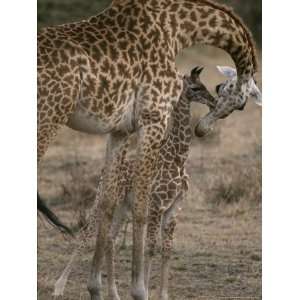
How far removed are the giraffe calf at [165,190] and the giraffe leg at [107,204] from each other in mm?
67

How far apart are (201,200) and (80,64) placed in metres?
3.17

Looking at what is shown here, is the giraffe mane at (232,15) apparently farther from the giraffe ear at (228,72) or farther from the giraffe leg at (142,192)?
the giraffe leg at (142,192)

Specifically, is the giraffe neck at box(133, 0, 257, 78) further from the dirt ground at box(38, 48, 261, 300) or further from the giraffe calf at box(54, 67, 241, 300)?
the dirt ground at box(38, 48, 261, 300)

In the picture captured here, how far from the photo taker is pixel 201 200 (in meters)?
9.26

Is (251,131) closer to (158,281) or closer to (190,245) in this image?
(190,245)

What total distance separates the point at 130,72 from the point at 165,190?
0.94 m

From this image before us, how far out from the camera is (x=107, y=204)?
6844 mm

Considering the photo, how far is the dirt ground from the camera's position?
7.50 metres

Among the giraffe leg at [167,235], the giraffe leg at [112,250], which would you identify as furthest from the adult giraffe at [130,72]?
the giraffe leg at [167,235]

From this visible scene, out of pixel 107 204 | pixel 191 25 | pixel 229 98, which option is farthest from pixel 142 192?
pixel 191 25

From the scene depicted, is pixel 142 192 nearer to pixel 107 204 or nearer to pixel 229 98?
pixel 107 204

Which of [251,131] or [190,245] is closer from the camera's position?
[190,245]

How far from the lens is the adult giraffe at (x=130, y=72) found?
245 inches

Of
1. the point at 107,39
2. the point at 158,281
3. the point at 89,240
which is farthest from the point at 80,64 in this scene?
the point at 158,281
